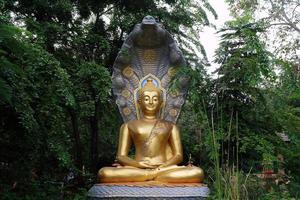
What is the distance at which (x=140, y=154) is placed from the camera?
14.9 ft

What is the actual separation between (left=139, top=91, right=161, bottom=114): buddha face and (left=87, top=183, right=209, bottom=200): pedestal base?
3.01 ft

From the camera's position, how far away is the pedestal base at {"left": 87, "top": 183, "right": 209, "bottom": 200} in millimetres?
3810

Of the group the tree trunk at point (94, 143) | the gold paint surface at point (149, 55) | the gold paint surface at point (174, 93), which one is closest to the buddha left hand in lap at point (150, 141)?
the gold paint surface at point (174, 93)

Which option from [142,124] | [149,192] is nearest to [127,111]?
[142,124]

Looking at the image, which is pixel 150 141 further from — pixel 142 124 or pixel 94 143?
pixel 94 143

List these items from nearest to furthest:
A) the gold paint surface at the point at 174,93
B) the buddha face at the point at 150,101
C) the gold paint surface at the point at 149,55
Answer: the buddha face at the point at 150,101, the gold paint surface at the point at 174,93, the gold paint surface at the point at 149,55

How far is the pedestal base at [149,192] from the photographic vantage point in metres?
3.81

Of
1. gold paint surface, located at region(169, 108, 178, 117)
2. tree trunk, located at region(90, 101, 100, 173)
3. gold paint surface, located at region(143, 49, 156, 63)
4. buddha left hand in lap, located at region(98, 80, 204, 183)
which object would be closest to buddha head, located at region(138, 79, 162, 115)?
buddha left hand in lap, located at region(98, 80, 204, 183)

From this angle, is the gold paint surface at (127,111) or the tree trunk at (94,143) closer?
the gold paint surface at (127,111)

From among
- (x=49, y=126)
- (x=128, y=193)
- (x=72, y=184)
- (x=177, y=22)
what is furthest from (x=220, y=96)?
(x=72, y=184)

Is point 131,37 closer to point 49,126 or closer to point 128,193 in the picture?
point 49,126

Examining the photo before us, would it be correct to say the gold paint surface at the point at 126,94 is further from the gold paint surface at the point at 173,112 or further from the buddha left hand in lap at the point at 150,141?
the gold paint surface at the point at 173,112

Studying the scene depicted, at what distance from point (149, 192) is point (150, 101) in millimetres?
1049

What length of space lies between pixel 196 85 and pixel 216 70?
323 mm
